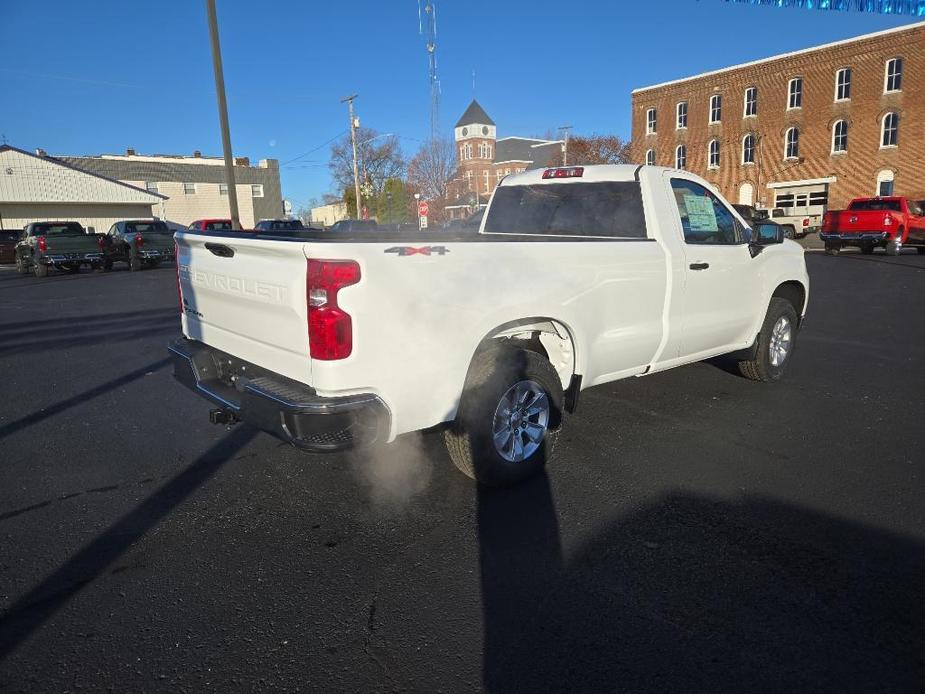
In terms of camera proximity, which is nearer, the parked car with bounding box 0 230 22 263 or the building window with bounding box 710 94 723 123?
the parked car with bounding box 0 230 22 263

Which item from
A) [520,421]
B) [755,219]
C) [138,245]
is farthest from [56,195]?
[520,421]

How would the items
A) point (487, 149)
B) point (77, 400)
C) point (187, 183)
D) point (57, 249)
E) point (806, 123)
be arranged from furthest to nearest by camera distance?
point (487, 149) → point (187, 183) → point (806, 123) → point (57, 249) → point (77, 400)

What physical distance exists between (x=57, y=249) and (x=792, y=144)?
4216 centimetres

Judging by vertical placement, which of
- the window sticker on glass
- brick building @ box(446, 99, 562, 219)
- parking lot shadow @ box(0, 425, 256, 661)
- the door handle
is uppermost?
brick building @ box(446, 99, 562, 219)

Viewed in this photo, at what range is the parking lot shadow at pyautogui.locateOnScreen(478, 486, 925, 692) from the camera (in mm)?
2201

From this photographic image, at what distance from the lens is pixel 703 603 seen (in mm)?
2596

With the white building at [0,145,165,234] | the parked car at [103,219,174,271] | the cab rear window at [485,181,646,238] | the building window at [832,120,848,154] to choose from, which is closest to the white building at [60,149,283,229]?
the white building at [0,145,165,234]

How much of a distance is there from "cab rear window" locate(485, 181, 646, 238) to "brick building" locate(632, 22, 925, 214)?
4092cm

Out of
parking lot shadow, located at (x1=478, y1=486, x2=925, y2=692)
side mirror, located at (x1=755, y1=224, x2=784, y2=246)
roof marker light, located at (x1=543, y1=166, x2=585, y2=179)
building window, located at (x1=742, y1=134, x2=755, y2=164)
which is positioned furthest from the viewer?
building window, located at (x1=742, y1=134, x2=755, y2=164)

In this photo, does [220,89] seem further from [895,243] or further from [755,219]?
[895,243]

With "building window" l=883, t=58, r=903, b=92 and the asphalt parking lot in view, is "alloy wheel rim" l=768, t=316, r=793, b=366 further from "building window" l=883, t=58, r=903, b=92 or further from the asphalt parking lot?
"building window" l=883, t=58, r=903, b=92

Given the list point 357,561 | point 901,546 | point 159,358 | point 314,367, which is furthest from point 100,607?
point 159,358

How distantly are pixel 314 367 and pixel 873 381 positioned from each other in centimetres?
538

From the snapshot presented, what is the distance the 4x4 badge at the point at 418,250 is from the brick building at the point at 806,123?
4312 centimetres
